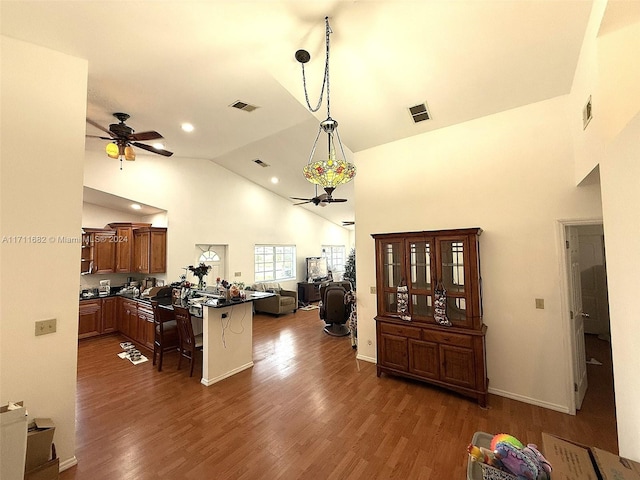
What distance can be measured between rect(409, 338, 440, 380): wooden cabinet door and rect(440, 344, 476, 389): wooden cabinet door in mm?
68

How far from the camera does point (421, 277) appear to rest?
133 inches

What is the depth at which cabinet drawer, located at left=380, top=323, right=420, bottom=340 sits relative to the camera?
3321mm

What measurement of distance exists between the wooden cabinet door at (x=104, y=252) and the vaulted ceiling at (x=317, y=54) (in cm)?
283

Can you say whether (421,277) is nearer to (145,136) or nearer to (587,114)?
(587,114)

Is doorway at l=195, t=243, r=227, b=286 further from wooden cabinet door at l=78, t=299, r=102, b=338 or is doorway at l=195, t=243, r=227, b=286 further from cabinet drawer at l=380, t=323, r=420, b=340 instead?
cabinet drawer at l=380, t=323, r=420, b=340

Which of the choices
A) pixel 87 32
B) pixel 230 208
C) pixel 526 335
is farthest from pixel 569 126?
pixel 230 208

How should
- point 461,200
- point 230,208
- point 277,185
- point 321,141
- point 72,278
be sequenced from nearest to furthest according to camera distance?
point 72,278 < point 461,200 < point 321,141 < point 230,208 < point 277,185

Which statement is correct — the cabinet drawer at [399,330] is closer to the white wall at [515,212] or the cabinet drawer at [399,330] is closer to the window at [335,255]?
the white wall at [515,212]

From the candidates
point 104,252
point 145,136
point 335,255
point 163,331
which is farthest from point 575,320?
point 335,255

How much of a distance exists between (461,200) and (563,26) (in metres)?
1.77

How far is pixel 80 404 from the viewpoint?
9.82ft

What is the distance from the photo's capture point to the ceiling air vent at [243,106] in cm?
360

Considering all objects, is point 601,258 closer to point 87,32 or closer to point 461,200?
point 461,200

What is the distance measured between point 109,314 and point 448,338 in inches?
252
